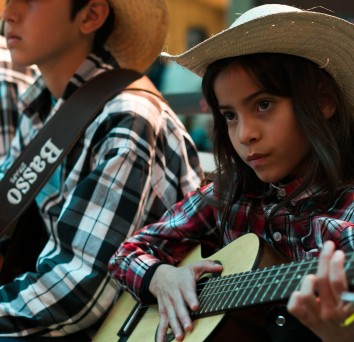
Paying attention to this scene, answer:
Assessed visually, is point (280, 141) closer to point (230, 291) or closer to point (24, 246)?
point (230, 291)

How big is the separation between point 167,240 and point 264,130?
0.55 metres

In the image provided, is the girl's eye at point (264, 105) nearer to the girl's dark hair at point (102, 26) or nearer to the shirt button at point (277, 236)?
the shirt button at point (277, 236)

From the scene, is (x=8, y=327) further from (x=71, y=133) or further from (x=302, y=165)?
(x=302, y=165)

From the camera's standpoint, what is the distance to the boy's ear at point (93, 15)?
3002 millimetres

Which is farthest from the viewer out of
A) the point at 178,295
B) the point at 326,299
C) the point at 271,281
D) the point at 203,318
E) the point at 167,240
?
the point at 167,240

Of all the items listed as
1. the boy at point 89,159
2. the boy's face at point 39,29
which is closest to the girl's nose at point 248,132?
A: the boy at point 89,159

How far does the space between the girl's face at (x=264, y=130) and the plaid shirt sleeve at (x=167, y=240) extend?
30cm

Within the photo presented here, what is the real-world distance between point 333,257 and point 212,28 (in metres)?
10.7

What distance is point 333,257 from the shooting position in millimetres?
1483

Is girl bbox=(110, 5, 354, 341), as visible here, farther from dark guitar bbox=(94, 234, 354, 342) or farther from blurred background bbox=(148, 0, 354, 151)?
blurred background bbox=(148, 0, 354, 151)

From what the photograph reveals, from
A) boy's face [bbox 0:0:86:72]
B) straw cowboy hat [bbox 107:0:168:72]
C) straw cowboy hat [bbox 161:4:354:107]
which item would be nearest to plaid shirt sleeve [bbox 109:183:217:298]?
straw cowboy hat [bbox 161:4:354:107]

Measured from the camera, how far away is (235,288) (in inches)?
72.9

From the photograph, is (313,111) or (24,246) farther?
(24,246)

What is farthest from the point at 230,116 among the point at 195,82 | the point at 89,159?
the point at 195,82
